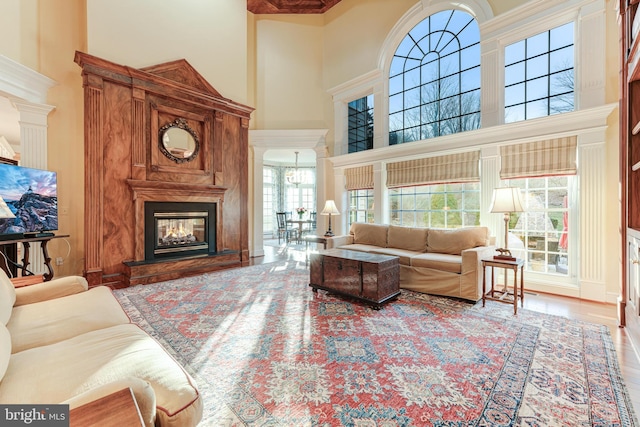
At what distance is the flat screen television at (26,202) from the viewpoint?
3264 mm

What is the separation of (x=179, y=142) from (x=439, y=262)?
4.77 metres

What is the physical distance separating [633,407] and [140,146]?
6.02 meters

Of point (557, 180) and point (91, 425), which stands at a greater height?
point (557, 180)

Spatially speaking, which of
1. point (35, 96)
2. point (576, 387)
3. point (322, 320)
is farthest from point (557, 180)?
point (35, 96)

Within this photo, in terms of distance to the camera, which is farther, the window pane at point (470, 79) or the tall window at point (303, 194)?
the tall window at point (303, 194)

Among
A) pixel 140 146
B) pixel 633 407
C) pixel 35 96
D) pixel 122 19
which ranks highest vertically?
pixel 122 19

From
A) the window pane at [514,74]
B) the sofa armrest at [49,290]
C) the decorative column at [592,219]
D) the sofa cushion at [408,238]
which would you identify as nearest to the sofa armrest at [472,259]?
the sofa cushion at [408,238]

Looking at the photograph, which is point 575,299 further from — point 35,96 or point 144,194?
point 35,96

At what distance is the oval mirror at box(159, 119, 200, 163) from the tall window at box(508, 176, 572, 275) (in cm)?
545

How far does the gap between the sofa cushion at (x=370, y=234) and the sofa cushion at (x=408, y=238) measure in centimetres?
12

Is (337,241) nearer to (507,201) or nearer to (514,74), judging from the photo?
(507,201)

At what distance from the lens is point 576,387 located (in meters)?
1.77

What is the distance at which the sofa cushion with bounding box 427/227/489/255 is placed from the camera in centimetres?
381

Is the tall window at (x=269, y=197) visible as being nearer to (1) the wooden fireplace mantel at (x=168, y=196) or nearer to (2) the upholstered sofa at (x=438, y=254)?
(1) the wooden fireplace mantel at (x=168, y=196)
